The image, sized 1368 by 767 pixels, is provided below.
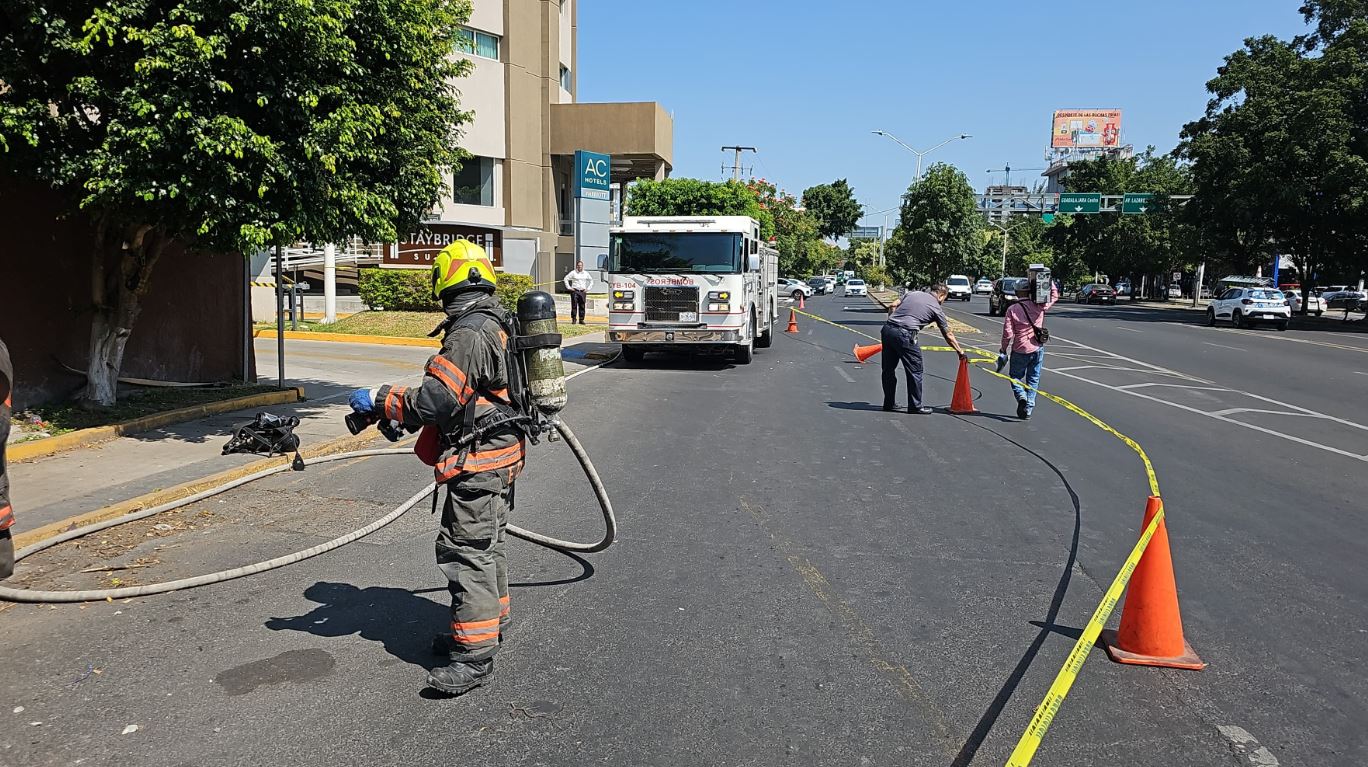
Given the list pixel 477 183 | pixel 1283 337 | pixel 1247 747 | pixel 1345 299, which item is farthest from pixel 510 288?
pixel 1345 299

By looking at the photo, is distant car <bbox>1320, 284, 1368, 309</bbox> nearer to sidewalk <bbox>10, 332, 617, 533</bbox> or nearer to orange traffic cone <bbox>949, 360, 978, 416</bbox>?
orange traffic cone <bbox>949, 360, 978, 416</bbox>

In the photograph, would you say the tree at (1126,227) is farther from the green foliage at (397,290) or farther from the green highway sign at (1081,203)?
the green foliage at (397,290)

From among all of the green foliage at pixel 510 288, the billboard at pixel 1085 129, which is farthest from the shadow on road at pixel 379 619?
the billboard at pixel 1085 129

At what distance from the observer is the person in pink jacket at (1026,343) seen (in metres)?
10.7

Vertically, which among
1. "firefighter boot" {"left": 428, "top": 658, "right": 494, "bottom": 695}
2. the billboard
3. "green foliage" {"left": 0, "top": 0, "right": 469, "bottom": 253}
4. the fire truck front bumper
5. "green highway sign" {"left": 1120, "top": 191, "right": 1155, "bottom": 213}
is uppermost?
the billboard

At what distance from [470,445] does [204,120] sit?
5066mm

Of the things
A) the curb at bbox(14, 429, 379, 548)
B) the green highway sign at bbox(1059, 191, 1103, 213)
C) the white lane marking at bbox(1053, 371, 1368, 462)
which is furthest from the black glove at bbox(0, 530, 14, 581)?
the green highway sign at bbox(1059, 191, 1103, 213)

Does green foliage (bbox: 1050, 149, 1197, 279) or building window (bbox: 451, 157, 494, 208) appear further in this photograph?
green foliage (bbox: 1050, 149, 1197, 279)

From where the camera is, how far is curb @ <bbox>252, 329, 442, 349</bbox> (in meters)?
18.5

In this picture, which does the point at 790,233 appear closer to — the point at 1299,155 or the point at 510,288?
the point at 1299,155

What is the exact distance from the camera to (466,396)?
3.86m

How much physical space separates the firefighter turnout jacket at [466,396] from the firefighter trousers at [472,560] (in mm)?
83

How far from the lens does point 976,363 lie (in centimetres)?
1756

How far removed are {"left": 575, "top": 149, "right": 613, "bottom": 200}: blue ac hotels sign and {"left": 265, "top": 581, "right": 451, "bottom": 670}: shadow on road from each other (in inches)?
849
